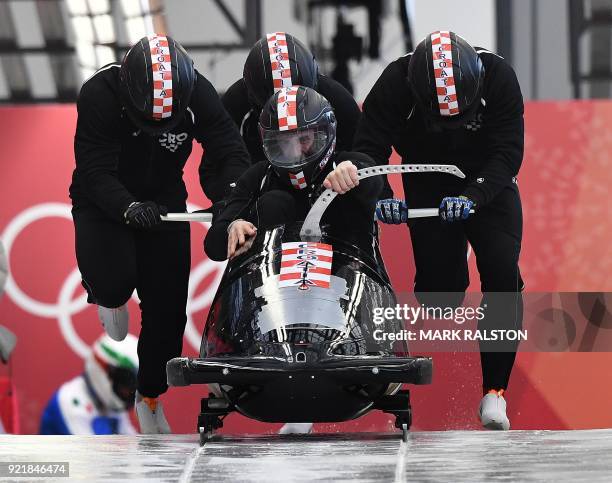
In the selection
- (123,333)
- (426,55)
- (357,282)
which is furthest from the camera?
(123,333)

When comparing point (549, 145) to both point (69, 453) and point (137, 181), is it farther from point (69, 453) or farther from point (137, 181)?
point (69, 453)

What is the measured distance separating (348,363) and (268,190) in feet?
3.27

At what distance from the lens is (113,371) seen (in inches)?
261

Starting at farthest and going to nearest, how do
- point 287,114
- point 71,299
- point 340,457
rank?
1. point 71,299
2. point 287,114
3. point 340,457

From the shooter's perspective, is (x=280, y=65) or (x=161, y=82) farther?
(x=280, y=65)

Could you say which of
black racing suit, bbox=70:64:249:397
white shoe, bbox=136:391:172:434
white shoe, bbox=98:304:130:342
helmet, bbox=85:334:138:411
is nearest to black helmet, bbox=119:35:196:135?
black racing suit, bbox=70:64:249:397

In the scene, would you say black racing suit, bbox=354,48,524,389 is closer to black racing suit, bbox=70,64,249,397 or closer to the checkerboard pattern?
black racing suit, bbox=70,64,249,397

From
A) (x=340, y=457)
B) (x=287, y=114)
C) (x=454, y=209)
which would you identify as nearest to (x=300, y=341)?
(x=340, y=457)

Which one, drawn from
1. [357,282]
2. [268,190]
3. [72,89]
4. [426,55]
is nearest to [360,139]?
[426,55]

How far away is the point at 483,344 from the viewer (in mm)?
5199

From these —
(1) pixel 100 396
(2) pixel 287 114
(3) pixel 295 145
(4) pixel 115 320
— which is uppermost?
(2) pixel 287 114

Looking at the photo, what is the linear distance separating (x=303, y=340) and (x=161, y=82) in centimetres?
145

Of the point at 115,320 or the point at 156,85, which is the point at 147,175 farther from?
the point at 115,320

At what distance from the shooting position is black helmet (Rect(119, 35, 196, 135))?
16.5ft
